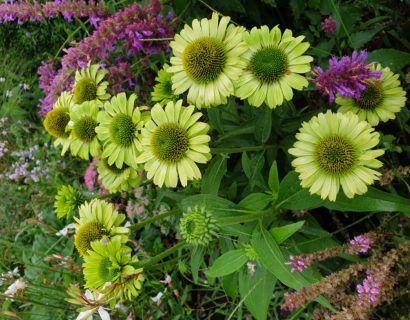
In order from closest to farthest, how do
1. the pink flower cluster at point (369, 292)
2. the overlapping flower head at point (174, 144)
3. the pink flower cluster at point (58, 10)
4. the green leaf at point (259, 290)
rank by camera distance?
the pink flower cluster at point (369, 292) < the overlapping flower head at point (174, 144) < the green leaf at point (259, 290) < the pink flower cluster at point (58, 10)

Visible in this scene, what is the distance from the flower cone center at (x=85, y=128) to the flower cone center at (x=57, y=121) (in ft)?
0.49

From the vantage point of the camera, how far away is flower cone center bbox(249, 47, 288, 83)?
119 cm

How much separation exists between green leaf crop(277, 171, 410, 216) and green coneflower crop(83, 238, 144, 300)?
1.57 ft

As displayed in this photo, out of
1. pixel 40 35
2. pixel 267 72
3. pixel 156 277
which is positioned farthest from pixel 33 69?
pixel 267 72

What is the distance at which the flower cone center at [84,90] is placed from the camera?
1.51 metres

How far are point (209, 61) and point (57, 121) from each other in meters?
0.67

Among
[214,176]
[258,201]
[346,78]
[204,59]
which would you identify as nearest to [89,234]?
[214,176]

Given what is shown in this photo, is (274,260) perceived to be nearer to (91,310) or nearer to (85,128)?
(91,310)

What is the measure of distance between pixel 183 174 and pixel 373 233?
57cm

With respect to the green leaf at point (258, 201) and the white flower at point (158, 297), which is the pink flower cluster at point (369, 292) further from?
the white flower at point (158, 297)

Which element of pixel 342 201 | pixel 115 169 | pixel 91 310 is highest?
pixel 115 169

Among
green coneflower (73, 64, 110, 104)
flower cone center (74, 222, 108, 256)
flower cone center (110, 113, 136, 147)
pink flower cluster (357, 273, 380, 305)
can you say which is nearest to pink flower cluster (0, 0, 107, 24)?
green coneflower (73, 64, 110, 104)

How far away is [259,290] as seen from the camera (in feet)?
4.72

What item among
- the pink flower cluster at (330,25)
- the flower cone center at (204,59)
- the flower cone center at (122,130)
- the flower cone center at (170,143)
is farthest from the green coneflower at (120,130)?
the pink flower cluster at (330,25)
